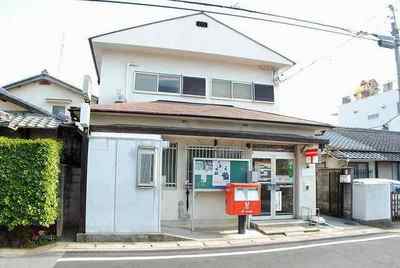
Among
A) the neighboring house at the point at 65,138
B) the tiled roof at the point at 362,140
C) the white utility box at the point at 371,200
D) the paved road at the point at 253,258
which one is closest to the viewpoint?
the paved road at the point at 253,258

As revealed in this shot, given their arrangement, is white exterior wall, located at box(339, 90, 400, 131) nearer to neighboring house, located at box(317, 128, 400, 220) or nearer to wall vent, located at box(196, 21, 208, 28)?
neighboring house, located at box(317, 128, 400, 220)

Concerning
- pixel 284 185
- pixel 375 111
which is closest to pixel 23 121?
pixel 284 185

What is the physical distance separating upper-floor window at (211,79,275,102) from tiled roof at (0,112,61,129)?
6.13 m

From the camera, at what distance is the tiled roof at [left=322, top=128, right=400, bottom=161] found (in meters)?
16.5

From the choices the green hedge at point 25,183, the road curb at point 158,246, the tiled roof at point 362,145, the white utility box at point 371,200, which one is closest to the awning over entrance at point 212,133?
the green hedge at point 25,183

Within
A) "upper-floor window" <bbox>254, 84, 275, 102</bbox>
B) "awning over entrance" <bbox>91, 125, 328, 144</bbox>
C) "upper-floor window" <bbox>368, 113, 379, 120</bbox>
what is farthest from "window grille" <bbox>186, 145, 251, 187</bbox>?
"upper-floor window" <bbox>368, 113, 379, 120</bbox>

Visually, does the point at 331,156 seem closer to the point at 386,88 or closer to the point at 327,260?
the point at 327,260

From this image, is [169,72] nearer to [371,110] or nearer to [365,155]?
[365,155]

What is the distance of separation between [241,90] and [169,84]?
3001 mm

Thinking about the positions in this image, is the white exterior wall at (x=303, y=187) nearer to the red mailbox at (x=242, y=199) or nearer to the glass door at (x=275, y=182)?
the glass door at (x=275, y=182)

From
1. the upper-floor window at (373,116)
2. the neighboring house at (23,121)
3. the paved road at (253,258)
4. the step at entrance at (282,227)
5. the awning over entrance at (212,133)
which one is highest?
the upper-floor window at (373,116)

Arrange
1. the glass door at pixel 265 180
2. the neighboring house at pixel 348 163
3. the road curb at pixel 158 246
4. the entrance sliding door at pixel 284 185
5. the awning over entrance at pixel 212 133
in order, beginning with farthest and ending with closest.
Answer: the neighboring house at pixel 348 163 → the entrance sliding door at pixel 284 185 → the glass door at pixel 265 180 → the awning over entrance at pixel 212 133 → the road curb at pixel 158 246

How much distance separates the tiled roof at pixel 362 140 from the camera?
17375mm

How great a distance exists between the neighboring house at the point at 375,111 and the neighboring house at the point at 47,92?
23.5 m
